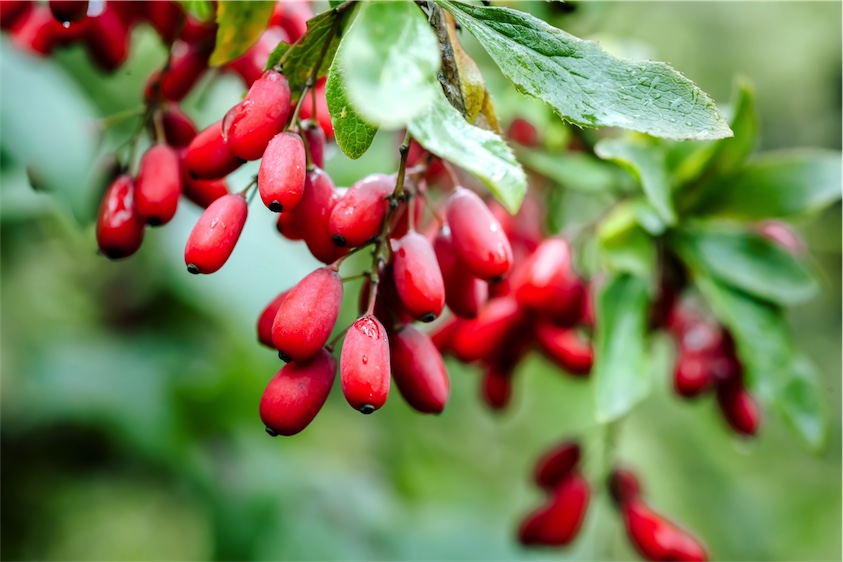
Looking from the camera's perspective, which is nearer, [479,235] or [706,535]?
[479,235]

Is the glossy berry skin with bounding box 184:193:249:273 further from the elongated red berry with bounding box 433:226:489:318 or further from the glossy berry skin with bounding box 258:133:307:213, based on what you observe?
the elongated red berry with bounding box 433:226:489:318

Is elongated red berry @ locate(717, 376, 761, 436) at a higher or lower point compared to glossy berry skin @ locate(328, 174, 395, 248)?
lower

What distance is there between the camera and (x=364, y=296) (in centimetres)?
89

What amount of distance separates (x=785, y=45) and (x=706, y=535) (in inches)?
84.8

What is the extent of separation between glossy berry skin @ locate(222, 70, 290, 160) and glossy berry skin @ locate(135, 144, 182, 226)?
0.17m

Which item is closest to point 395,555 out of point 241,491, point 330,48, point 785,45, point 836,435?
point 241,491

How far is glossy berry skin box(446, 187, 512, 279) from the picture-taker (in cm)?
82

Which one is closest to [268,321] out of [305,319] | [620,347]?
[305,319]

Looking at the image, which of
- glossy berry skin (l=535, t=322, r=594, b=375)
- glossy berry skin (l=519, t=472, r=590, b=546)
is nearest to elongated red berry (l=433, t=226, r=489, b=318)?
glossy berry skin (l=535, t=322, r=594, b=375)

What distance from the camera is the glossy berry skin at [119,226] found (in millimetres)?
922

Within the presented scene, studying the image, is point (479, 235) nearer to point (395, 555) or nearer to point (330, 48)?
point (330, 48)

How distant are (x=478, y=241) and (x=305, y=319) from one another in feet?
0.64

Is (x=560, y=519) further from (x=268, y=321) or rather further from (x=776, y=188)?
(x=268, y=321)

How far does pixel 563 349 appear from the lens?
1.38 m
